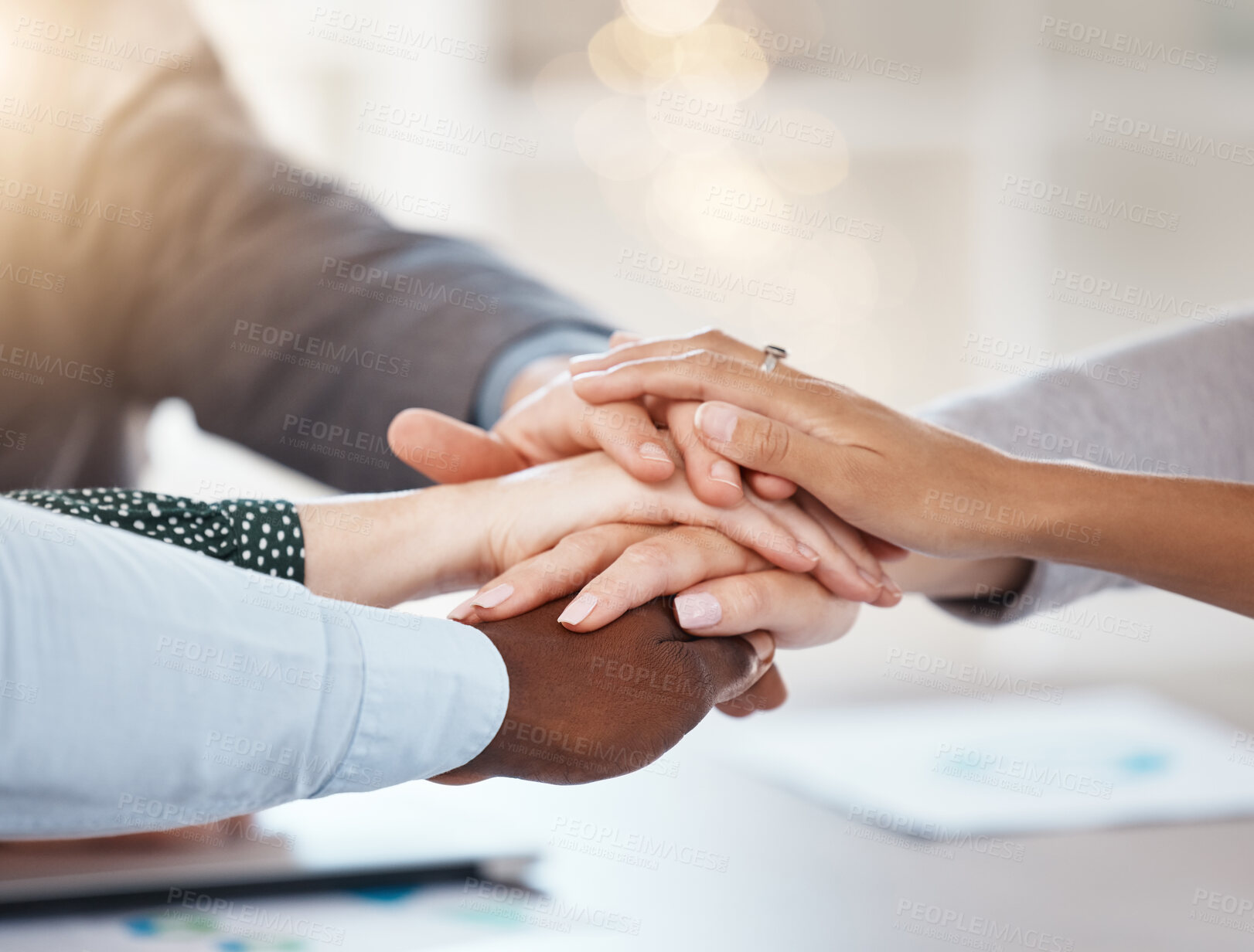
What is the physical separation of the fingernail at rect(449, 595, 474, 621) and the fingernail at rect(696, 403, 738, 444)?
0.27 m

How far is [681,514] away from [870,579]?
0.56 feet

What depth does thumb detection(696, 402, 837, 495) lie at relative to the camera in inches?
34.0

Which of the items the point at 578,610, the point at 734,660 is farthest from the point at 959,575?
the point at 578,610

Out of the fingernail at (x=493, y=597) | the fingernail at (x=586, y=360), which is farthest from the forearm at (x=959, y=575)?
the fingernail at (x=493, y=597)

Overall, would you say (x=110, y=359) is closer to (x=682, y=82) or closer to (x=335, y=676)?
(x=335, y=676)

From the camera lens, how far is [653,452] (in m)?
0.92

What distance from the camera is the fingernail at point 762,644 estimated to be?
849 millimetres

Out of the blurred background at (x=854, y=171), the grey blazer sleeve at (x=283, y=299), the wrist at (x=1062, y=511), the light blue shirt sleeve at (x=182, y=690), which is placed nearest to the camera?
the light blue shirt sleeve at (x=182, y=690)

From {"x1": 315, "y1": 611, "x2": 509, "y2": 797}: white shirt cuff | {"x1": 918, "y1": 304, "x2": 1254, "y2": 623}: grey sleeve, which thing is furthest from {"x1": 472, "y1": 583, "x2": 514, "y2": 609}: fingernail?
{"x1": 918, "y1": 304, "x2": 1254, "y2": 623}: grey sleeve

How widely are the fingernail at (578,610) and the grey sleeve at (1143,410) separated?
1.72 ft

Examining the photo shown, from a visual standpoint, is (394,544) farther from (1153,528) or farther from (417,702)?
(1153,528)

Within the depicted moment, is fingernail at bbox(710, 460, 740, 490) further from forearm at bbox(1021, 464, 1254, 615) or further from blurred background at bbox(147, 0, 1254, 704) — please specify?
blurred background at bbox(147, 0, 1254, 704)

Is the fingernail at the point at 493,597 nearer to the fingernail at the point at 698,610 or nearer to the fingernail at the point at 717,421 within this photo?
the fingernail at the point at 698,610

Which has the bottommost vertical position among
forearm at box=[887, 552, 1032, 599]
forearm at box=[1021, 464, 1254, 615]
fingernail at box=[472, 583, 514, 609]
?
fingernail at box=[472, 583, 514, 609]
